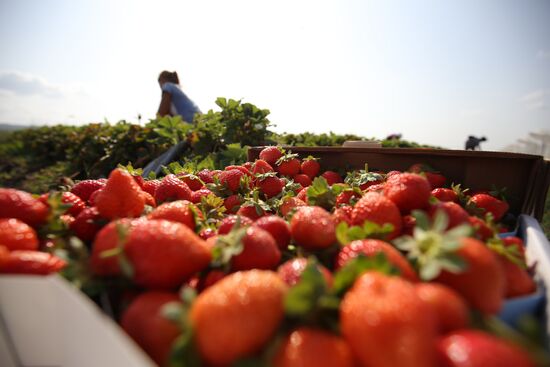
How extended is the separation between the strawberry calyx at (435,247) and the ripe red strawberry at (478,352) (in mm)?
130

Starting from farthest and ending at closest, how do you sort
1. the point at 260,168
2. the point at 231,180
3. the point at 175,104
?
the point at 175,104 → the point at 260,168 → the point at 231,180

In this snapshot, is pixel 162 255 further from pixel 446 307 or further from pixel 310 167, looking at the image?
pixel 310 167

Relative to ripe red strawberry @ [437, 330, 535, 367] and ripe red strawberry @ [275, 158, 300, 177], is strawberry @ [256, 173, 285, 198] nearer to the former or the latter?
ripe red strawberry @ [275, 158, 300, 177]

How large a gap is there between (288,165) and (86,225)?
1356 millimetres

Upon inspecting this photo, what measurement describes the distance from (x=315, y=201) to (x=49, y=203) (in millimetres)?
937

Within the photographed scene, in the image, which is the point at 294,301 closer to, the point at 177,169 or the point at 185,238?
the point at 185,238

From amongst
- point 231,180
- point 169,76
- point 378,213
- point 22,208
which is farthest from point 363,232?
point 169,76

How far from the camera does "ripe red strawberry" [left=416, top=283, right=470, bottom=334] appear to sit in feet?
2.14

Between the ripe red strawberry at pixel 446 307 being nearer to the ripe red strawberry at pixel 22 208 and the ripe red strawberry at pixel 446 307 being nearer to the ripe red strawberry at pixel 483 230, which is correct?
the ripe red strawberry at pixel 483 230

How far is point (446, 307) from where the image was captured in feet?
2.16

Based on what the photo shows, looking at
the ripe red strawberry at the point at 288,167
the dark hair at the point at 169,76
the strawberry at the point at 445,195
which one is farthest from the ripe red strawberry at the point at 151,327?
the dark hair at the point at 169,76

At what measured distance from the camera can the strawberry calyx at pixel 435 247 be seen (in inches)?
27.5

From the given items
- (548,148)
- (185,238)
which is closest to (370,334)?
(185,238)

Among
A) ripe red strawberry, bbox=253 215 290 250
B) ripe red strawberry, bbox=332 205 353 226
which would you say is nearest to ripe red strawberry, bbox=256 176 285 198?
ripe red strawberry, bbox=332 205 353 226
